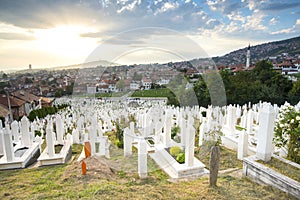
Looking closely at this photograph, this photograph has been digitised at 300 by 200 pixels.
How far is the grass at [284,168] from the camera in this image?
3815 millimetres

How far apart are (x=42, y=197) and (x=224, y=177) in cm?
400

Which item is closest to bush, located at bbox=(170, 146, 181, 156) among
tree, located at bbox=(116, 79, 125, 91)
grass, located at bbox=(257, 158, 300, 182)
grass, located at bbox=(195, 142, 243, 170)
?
grass, located at bbox=(195, 142, 243, 170)

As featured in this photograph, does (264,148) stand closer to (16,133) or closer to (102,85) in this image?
(102,85)

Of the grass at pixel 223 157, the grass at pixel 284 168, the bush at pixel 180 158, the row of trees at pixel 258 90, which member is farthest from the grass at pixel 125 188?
the row of trees at pixel 258 90

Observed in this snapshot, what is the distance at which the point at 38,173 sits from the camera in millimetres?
5328

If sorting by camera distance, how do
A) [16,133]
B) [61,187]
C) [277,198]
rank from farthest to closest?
[16,133], [61,187], [277,198]

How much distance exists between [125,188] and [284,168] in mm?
3443

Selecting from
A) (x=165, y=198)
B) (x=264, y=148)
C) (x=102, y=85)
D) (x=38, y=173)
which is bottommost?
(x=38, y=173)

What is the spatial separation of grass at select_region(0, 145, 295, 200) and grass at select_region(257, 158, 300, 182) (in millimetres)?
435

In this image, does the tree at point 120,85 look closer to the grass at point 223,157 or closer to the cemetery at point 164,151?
the cemetery at point 164,151

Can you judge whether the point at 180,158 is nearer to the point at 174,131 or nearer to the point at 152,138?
the point at 152,138

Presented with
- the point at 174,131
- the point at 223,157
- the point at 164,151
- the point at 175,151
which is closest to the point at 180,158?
the point at 175,151

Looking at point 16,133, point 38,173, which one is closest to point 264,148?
point 38,173

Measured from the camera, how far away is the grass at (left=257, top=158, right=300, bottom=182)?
3.82 m
